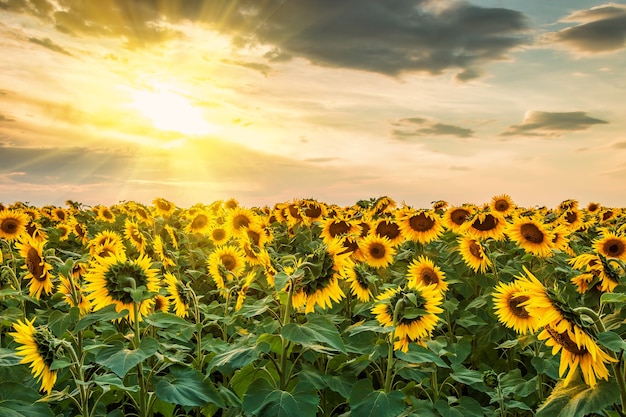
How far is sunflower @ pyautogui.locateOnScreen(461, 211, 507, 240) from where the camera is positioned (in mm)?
8844

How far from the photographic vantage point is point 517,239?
27.0 feet

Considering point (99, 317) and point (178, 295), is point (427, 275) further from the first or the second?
point (99, 317)

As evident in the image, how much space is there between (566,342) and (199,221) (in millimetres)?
9379

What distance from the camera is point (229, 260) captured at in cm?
798

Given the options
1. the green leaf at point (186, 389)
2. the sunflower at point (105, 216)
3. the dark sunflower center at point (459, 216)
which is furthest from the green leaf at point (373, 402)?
the sunflower at point (105, 216)

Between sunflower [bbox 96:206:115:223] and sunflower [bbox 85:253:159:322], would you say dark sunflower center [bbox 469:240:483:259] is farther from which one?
sunflower [bbox 96:206:115:223]

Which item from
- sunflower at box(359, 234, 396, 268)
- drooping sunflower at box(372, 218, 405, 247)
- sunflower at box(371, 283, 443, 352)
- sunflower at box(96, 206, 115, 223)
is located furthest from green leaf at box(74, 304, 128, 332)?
sunflower at box(96, 206, 115, 223)

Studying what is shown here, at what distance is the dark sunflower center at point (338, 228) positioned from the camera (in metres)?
8.67

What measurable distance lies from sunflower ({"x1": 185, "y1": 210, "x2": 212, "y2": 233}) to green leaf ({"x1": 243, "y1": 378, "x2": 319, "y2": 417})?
815 centimetres

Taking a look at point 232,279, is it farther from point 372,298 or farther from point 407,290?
point 407,290

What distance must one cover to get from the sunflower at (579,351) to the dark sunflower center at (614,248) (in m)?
5.35

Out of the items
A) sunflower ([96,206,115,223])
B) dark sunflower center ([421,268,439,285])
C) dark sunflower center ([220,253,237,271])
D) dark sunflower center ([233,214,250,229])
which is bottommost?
sunflower ([96,206,115,223])

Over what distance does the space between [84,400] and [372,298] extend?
3.03 metres

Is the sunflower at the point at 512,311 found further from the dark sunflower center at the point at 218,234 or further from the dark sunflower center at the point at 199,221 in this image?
the dark sunflower center at the point at 199,221
